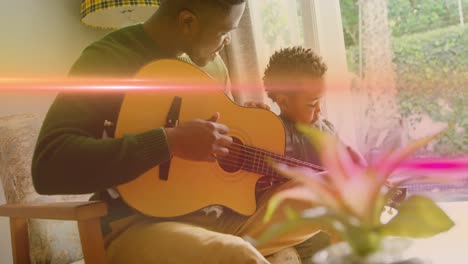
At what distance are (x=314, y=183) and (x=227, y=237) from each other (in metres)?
0.36

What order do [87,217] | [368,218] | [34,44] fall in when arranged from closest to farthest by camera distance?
[368,218] → [87,217] → [34,44]

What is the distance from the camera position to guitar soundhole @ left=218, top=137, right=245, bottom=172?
104 cm

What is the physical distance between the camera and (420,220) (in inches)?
19.9

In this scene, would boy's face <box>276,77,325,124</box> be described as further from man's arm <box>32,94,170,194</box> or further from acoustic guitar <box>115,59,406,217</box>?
man's arm <box>32,94,170,194</box>

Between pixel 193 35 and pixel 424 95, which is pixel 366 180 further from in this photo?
pixel 424 95

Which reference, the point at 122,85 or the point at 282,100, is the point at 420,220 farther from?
the point at 282,100

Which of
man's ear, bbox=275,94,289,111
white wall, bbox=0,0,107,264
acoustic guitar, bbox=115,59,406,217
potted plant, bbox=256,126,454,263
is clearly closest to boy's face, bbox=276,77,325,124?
man's ear, bbox=275,94,289,111

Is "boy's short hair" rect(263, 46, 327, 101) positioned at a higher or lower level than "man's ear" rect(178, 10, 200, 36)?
lower

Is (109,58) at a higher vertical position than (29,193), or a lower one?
higher

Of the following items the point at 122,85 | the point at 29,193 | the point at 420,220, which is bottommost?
the point at 29,193

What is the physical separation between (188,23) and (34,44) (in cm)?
78

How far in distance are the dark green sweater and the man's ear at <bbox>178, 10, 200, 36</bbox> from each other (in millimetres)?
195

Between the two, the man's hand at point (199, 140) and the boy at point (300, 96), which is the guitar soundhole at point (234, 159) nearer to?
the man's hand at point (199, 140)

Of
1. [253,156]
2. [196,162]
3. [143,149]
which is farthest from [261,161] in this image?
[143,149]
